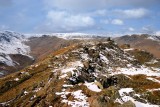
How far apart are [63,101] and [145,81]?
47.8 meters

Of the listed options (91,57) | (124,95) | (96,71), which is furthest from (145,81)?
(124,95)

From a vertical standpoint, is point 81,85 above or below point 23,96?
above

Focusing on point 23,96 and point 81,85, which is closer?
point 81,85

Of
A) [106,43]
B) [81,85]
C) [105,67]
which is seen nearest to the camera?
[81,85]

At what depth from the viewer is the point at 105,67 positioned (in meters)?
133

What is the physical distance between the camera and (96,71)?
124m

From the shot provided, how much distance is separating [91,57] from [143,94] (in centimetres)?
6423

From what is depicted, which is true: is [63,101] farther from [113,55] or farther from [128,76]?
[113,55]

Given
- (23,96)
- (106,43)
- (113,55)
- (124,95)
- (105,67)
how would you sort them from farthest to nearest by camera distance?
(106,43), (113,55), (105,67), (23,96), (124,95)

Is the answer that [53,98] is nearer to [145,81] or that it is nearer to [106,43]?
[145,81]

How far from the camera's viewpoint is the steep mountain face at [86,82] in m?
74.7

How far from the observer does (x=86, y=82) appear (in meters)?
106

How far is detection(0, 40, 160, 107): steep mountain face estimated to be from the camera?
74.7 m

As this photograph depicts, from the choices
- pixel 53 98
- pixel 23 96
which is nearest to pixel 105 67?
pixel 23 96
